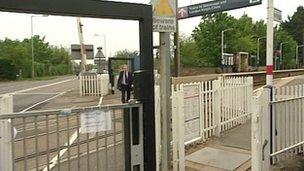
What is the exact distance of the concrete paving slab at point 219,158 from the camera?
7.12 metres

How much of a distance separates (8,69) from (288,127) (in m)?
5.48

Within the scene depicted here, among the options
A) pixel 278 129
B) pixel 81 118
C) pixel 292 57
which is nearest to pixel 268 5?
pixel 278 129

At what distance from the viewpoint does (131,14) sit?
12.6ft

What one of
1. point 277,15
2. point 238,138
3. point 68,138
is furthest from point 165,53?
point 238,138

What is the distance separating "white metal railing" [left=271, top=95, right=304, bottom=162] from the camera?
23.4 ft

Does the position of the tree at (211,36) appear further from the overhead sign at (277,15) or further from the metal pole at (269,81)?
the metal pole at (269,81)

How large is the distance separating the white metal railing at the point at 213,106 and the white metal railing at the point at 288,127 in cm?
155

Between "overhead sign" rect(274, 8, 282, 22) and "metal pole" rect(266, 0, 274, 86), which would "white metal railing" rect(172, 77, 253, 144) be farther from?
"overhead sign" rect(274, 8, 282, 22)

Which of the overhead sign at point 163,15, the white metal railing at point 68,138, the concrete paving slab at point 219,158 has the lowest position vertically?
the concrete paving slab at point 219,158

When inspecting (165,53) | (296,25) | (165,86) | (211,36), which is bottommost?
(165,86)

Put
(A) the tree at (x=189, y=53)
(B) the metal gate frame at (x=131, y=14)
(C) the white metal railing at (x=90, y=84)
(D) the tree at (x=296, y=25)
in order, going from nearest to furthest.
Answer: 1. (B) the metal gate frame at (x=131, y=14)
2. (C) the white metal railing at (x=90, y=84)
3. (A) the tree at (x=189, y=53)
4. (D) the tree at (x=296, y=25)

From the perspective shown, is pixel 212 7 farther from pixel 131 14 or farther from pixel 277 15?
pixel 131 14

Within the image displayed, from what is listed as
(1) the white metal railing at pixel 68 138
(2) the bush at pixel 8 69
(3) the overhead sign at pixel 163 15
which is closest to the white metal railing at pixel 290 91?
(3) the overhead sign at pixel 163 15

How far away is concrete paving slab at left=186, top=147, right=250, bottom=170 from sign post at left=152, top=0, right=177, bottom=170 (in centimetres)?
110
